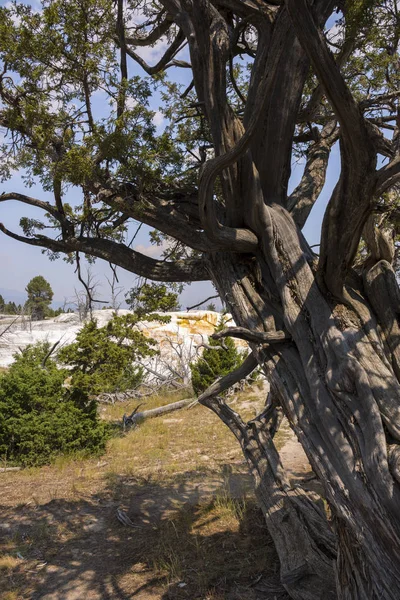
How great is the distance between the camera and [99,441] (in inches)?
348

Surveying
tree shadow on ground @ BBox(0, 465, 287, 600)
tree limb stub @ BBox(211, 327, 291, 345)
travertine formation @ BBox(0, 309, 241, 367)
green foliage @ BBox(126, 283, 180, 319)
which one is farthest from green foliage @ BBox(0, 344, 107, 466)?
travertine formation @ BBox(0, 309, 241, 367)

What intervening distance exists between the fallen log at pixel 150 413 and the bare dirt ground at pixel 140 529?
2.21 metres

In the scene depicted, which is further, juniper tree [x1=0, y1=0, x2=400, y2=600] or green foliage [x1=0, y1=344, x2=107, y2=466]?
green foliage [x1=0, y1=344, x2=107, y2=466]

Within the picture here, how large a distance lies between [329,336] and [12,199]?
3.45 metres

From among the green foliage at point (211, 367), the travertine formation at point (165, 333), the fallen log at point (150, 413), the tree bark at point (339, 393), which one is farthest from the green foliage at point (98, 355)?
the travertine formation at point (165, 333)

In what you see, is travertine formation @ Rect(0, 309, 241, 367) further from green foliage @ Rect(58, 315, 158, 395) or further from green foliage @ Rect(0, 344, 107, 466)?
green foliage @ Rect(0, 344, 107, 466)

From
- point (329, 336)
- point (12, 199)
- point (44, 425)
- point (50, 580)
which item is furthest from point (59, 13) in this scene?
point (44, 425)

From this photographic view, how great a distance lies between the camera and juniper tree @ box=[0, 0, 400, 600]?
8.63 ft

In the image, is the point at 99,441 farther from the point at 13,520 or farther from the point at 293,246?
the point at 293,246

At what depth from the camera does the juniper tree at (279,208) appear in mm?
2631

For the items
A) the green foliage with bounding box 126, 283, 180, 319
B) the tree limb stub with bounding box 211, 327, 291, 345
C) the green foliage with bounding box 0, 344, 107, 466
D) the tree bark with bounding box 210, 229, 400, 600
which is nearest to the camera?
the tree bark with bounding box 210, 229, 400, 600

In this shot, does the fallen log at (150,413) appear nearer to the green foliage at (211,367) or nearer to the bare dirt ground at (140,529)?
the green foliage at (211,367)

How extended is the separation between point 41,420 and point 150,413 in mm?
3818

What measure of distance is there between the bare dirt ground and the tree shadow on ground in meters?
0.01
